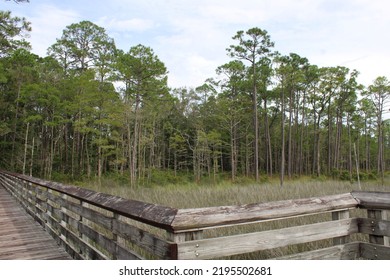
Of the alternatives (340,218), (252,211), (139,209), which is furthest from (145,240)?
(340,218)

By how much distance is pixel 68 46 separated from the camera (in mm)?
31328

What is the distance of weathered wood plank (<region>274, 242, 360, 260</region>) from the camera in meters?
2.56

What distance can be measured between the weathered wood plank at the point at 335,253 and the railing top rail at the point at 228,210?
1.14ft

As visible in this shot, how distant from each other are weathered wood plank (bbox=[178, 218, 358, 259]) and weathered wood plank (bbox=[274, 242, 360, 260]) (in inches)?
4.4

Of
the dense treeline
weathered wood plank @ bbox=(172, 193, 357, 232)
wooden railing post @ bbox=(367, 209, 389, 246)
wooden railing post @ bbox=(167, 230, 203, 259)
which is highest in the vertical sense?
the dense treeline

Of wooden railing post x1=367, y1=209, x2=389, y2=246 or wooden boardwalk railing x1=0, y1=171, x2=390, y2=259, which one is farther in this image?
wooden railing post x1=367, y1=209, x2=389, y2=246

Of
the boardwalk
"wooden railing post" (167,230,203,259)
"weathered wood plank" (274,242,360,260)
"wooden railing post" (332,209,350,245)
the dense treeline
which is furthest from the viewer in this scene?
the dense treeline

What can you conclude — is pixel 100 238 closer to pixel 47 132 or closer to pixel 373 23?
pixel 373 23

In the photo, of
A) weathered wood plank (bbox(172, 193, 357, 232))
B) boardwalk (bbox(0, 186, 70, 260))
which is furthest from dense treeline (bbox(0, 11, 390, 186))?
weathered wood plank (bbox(172, 193, 357, 232))

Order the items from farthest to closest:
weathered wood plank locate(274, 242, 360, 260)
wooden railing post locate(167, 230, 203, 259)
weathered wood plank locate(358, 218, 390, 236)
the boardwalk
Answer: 1. the boardwalk
2. weathered wood plank locate(358, 218, 390, 236)
3. weathered wood plank locate(274, 242, 360, 260)
4. wooden railing post locate(167, 230, 203, 259)

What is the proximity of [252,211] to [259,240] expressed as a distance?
243 mm

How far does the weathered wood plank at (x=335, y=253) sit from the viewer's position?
101 inches

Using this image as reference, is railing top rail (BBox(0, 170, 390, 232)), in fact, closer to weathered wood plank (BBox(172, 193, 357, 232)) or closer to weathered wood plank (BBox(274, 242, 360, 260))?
weathered wood plank (BBox(172, 193, 357, 232))

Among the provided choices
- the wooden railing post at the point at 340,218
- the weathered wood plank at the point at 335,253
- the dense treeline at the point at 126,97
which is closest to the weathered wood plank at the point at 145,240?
the weathered wood plank at the point at 335,253
